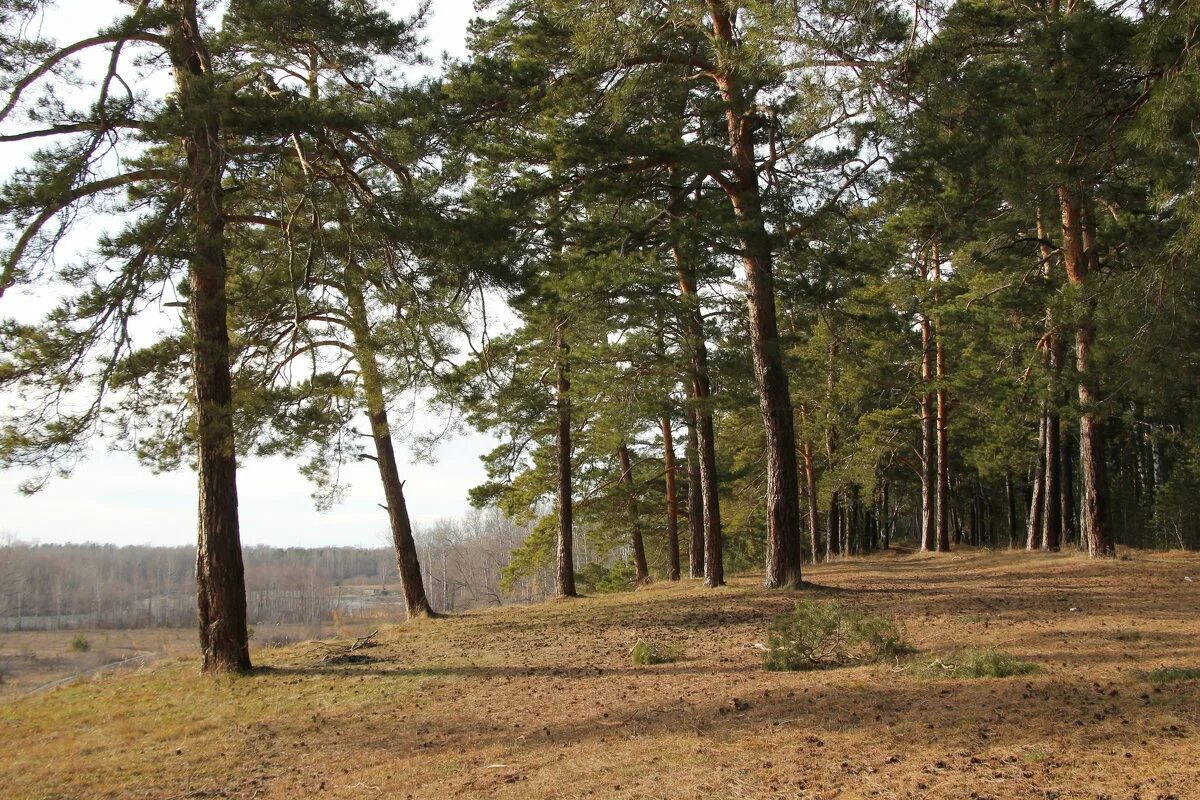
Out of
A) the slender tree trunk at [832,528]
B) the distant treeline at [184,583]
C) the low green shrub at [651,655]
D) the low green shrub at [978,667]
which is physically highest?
the low green shrub at [978,667]

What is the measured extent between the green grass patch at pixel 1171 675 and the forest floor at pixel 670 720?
0.20ft

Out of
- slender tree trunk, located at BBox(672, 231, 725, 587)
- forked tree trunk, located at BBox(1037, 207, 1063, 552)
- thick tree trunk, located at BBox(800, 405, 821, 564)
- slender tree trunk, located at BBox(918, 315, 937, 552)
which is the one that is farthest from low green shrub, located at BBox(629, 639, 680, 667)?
thick tree trunk, located at BBox(800, 405, 821, 564)

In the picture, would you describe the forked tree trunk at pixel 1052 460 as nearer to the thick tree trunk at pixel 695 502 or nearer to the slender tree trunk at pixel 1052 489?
Result: the slender tree trunk at pixel 1052 489

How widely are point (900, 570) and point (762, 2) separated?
11783 mm

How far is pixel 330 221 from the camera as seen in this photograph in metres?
8.46

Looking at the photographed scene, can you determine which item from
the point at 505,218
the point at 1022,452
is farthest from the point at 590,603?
the point at 1022,452

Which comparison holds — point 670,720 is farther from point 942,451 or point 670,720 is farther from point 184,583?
point 184,583

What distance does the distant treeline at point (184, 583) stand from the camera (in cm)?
6303

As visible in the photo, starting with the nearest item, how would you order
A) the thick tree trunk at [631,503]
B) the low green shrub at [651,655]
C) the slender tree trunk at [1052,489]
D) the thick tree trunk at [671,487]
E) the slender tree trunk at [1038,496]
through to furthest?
the low green shrub at [651,655] → the slender tree trunk at [1052,489] → the slender tree trunk at [1038,496] → the thick tree trunk at [671,487] → the thick tree trunk at [631,503]

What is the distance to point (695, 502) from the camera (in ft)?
60.5

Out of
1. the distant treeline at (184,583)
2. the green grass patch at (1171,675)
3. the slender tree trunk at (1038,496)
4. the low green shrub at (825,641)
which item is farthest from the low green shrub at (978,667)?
the distant treeline at (184,583)

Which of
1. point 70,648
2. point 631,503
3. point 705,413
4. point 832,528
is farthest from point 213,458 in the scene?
point 70,648

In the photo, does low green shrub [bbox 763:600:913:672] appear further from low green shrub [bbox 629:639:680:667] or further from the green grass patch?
the green grass patch

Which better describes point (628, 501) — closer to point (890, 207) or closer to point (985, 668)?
point (890, 207)
